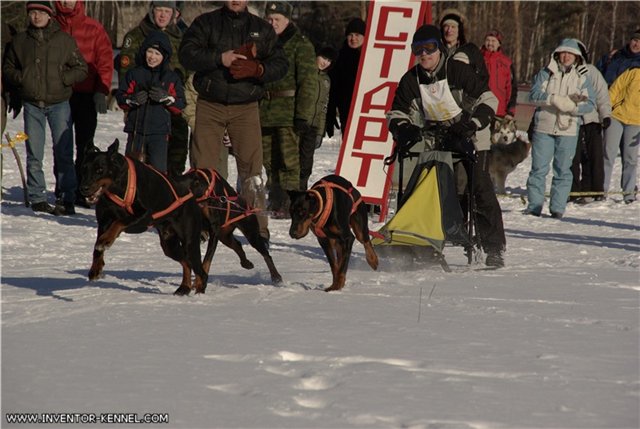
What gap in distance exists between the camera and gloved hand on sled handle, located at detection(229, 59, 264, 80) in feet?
26.0

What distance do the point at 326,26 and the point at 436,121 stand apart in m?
29.2

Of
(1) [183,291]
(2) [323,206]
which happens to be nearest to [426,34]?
(2) [323,206]

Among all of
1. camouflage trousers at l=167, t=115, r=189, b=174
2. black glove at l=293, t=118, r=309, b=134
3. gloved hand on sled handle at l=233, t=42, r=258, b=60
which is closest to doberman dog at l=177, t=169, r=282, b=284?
gloved hand on sled handle at l=233, t=42, r=258, b=60

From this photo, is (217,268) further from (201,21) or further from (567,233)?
(567,233)

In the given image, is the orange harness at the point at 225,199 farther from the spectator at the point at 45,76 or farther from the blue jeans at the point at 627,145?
the blue jeans at the point at 627,145

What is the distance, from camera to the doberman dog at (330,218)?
21.3 ft

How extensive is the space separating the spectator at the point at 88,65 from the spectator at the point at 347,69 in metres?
2.68

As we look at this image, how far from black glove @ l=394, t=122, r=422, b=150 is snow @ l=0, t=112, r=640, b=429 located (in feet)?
2.73

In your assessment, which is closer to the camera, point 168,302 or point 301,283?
point 168,302

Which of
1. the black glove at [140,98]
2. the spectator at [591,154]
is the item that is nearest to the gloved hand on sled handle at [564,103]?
the spectator at [591,154]

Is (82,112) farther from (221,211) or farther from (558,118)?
(558,118)

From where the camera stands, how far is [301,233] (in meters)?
6.44

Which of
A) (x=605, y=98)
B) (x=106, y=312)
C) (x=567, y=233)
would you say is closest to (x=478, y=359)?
Result: (x=106, y=312)

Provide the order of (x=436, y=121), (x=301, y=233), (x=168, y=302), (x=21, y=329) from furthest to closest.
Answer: (x=436, y=121), (x=301, y=233), (x=168, y=302), (x=21, y=329)
